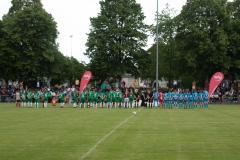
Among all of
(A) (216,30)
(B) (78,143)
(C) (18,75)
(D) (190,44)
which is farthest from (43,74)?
(B) (78,143)

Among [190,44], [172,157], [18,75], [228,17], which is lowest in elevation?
[172,157]

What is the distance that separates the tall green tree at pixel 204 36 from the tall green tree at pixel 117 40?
258 inches

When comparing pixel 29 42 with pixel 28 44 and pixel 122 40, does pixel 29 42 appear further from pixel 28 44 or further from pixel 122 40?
pixel 122 40

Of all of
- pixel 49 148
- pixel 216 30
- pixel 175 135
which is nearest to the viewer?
pixel 49 148

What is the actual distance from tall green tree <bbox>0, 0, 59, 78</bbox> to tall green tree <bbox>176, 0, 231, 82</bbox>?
19.5 metres

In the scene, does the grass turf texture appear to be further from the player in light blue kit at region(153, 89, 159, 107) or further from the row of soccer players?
the player in light blue kit at region(153, 89, 159, 107)

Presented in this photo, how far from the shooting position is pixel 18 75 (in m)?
58.8

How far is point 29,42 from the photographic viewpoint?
59062 mm

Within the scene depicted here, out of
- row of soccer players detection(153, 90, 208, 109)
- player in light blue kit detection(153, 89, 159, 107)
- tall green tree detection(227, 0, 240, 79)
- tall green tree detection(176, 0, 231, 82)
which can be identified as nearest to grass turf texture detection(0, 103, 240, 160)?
row of soccer players detection(153, 90, 208, 109)

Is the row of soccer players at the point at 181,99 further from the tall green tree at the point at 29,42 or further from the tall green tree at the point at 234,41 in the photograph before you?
the tall green tree at the point at 29,42

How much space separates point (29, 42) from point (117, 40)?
41.7 ft

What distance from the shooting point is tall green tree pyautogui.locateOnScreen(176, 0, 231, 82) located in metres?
52.1

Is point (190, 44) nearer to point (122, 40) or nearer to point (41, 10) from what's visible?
point (122, 40)

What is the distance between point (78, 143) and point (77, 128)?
4725mm
